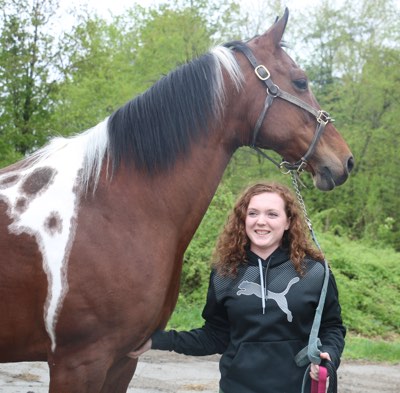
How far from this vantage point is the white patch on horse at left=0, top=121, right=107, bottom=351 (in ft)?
8.54

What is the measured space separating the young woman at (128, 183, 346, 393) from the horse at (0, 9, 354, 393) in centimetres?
23

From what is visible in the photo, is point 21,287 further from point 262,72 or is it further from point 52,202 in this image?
point 262,72

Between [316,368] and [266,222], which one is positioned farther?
[266,222]

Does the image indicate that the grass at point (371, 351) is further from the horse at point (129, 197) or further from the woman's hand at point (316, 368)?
the woman's hand at point (316, 368)

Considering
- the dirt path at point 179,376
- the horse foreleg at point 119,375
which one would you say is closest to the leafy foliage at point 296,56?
the dirt path at point 179,376

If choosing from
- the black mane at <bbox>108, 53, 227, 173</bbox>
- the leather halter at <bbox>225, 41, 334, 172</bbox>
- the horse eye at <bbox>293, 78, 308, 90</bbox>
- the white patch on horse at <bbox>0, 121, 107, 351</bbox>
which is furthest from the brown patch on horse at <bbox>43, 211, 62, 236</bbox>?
the horse eye at <bbox>293, 78, 308, 90</bbox>

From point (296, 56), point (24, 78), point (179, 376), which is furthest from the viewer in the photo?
point (296, 56)

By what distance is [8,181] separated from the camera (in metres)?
2.80

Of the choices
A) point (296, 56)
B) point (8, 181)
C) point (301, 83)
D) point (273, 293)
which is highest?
point (296, 56)

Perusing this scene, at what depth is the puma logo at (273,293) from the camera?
2.57 m

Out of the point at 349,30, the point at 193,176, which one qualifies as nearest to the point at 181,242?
the point at 193,176

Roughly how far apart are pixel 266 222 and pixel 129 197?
68 cm

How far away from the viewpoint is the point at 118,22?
2358cm

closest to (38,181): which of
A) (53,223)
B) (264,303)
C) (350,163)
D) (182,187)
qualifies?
(53,223)
